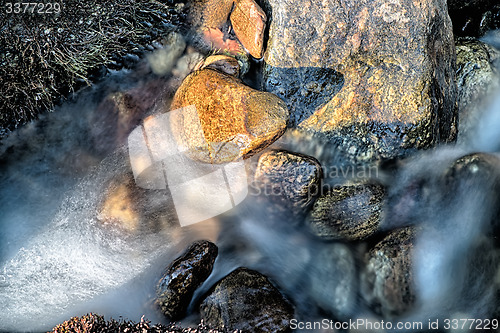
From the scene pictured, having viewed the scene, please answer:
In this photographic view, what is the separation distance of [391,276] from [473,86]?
2.96m

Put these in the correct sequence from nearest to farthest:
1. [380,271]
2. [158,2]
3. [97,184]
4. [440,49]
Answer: [380,271], [440,49], [97,184], [158,2]

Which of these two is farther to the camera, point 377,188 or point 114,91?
point 114,91

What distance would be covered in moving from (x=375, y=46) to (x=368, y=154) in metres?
1.34

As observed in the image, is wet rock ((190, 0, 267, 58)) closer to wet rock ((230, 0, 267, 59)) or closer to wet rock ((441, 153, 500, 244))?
wet rock ((230, 0, 267, 59))

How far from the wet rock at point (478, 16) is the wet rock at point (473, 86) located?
90cm

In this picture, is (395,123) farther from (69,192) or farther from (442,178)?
(69,192)

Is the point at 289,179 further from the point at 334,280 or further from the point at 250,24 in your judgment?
the point at 250,24

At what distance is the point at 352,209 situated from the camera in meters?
4.32

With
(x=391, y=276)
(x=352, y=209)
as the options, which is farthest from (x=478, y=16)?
(x=391, y=276)

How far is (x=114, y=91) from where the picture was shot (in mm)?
5164

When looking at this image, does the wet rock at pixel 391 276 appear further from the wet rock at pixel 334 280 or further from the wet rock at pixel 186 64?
the wet rock at pixel 186 64

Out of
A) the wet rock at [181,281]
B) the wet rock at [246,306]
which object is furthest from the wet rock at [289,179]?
the wet rock at [181,281]

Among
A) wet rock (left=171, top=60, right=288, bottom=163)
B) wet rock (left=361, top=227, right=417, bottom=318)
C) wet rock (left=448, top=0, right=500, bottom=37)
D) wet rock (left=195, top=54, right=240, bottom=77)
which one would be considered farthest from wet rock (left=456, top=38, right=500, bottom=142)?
wet rock (left=195, top=54, right=240, bottom=77)

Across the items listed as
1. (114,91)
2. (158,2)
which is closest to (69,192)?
(114,91)
